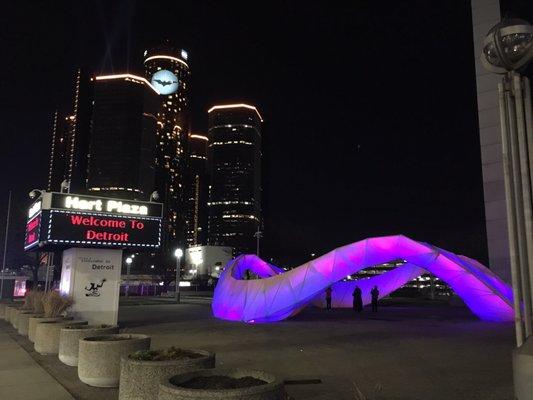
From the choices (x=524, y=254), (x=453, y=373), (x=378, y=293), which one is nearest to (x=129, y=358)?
(x=524, y=254)

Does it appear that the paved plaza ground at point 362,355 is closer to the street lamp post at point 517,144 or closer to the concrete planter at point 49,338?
the concrete planter at point 49,338

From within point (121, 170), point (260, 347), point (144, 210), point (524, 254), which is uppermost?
point (121, 170)

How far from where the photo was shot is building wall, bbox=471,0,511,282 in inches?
1197

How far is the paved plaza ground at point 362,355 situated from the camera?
26.7 feet

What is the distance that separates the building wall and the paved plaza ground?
11.9 meters

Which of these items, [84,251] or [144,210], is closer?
[84,251]

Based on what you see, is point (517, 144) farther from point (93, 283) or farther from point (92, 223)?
point (93, 283)

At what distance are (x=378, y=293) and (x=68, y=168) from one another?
6907 inches

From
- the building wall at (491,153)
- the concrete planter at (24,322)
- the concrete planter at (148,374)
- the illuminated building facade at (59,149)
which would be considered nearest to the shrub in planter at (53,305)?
the concrete planter at (24,322)

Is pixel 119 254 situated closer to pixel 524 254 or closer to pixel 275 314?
pixel 275 314

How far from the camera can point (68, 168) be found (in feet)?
598

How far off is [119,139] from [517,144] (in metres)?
187

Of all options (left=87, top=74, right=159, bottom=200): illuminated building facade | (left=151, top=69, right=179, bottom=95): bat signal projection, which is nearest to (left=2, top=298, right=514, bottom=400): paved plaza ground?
(left=151, top=69, right=179, bottom=95): bat signal projection

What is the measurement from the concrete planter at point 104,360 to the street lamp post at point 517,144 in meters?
6.16
